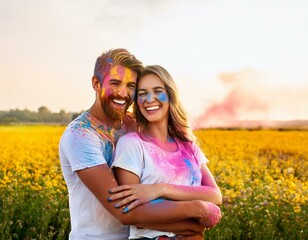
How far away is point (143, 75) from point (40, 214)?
337cm

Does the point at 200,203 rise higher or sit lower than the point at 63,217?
higher

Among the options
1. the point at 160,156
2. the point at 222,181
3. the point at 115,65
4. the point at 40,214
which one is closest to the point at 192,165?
the point at 160,156

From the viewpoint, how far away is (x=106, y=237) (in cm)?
307

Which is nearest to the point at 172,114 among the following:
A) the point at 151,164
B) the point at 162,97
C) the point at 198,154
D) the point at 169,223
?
the point at 162,97

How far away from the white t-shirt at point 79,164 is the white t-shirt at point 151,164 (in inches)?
4.9

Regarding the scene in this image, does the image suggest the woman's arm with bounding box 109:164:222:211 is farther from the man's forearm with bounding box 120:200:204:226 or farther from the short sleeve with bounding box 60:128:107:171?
the short sleeve with bounding box 60:128:107:171

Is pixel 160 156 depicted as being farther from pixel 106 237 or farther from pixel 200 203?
pixel 106 237

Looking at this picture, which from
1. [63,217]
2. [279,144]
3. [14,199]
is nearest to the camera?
[63,217]

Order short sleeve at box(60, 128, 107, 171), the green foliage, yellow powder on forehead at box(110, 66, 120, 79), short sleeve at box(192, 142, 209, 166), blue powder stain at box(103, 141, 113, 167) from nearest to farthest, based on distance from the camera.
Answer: short sleeve at box(60, 128, 107, 171) < blue powder stain at box(103, 141, 113, 167) < yellow powder on forehead at box(110, 66, 120, 79) < short sleeve at box(192, 142, 209, 166) < the green foliage

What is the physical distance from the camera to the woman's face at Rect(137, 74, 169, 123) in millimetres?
3078

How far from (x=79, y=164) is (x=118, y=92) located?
458mm

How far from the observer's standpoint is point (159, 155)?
299cm

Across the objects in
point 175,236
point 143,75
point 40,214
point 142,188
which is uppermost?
point 143,75

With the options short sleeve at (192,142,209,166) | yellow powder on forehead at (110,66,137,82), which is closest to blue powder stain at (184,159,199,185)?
short sleeve at (192,142,209,166)
